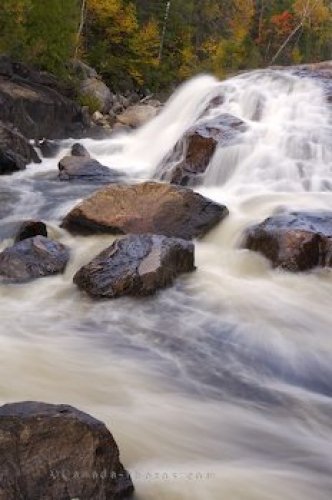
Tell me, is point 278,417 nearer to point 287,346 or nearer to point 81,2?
point 287,346

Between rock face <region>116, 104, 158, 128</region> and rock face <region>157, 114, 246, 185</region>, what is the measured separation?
9060 mm

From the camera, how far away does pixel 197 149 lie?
12508 mm

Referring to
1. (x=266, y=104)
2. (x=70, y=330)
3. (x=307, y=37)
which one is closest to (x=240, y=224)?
(x=70, y=330)

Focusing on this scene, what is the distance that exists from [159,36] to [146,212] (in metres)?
28.1

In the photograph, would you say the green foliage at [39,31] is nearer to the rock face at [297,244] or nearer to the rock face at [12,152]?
the rock face at [12,152]

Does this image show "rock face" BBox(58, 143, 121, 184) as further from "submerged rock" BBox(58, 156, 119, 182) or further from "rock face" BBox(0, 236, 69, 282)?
"rock face" BBox(0, 236, 69, 282)

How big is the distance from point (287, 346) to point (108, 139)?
49.1 ft

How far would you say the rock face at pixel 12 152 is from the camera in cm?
1367

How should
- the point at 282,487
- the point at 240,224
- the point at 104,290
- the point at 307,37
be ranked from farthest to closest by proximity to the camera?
the point at 307,37
the point at 240,224
the point at 104,290
the point at 282,487

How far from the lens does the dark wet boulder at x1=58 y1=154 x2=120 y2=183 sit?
43.9ft

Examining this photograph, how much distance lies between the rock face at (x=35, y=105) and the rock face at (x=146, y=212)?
8.67 meters

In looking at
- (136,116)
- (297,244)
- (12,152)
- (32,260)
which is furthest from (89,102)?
(297,244)

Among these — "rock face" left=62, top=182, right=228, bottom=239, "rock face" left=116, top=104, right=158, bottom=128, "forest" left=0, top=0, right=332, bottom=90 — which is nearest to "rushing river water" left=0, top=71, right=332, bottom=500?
"rock face" left=62, top=182, right=228, bottom=239

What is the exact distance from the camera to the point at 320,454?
4.26 metres
